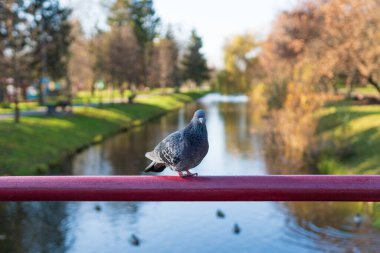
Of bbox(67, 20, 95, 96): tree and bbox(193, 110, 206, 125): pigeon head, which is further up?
bbox(67, 20, 95, 96): tree

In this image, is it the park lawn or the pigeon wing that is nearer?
the pigeon wing

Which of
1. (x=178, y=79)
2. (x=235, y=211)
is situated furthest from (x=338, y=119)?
(x=178, y=79)

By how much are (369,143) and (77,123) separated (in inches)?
717

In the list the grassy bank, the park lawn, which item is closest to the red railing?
the park lawn

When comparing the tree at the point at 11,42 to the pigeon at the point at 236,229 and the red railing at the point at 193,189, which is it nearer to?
the pigeon at the point at 236,229

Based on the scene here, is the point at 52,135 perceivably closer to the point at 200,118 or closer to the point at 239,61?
the point at 200,118

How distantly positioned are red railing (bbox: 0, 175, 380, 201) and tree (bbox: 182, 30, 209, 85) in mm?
81629

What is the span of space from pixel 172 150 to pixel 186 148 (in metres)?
0.10

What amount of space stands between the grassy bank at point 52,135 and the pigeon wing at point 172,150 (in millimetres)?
16289

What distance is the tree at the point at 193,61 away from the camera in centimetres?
8350

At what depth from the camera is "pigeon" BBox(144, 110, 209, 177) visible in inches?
118

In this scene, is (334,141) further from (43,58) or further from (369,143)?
(43,58)

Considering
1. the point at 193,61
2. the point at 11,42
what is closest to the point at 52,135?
the point at 11,42

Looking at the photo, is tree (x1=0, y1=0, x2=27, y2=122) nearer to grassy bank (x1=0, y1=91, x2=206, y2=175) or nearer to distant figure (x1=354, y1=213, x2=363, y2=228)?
grassy bank (x1=0, y1=91, x2=206, y2=175)
